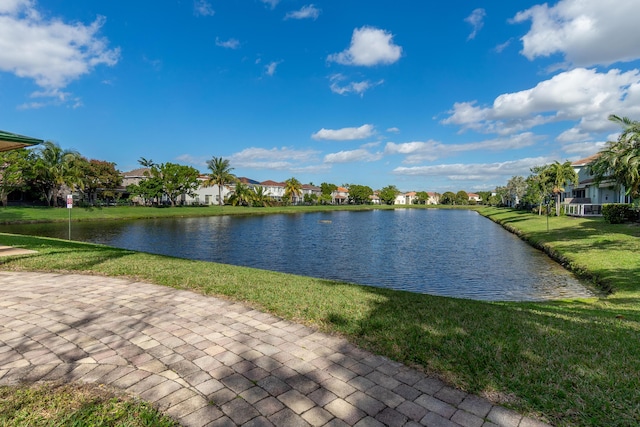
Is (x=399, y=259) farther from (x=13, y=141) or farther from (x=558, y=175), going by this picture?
(x=558, y=175)

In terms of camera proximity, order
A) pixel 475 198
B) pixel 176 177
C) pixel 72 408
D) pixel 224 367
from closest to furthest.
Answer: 1. pixel 72 408
2. pixel 224 367
3. pixel 176 177
4. pixel 475 198

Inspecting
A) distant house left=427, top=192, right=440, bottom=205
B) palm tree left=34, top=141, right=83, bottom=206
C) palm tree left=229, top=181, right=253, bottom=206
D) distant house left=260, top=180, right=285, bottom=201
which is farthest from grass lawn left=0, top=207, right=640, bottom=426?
distant house left=427, top=192, right=440, bottom=205

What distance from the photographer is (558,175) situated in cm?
4122

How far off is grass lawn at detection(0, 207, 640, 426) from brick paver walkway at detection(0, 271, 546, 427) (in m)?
0.33

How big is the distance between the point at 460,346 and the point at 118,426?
3746 mm

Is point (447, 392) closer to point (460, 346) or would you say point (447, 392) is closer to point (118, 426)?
point (460, 346)

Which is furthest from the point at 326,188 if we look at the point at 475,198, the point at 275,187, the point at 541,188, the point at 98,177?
the point at 475,198

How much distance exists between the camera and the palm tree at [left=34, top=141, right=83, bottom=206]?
46531 millimetres

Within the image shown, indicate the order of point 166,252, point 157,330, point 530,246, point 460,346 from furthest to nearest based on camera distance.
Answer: point 530,246
point 166,252
point 157,330
point 460,346

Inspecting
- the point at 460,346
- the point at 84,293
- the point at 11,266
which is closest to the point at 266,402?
the point at 460,346

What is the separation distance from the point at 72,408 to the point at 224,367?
138 cm

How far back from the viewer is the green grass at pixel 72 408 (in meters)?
2.83

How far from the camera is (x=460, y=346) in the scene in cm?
430

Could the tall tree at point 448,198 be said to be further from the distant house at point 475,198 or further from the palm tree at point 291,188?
the palm tree at point 291,188
